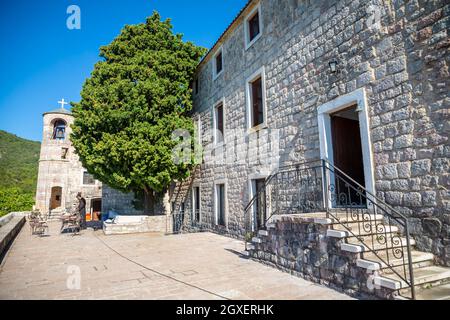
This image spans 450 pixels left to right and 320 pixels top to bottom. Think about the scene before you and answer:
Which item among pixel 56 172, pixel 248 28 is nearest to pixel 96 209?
pixel 56 172

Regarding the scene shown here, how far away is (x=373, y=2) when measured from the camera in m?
5.09

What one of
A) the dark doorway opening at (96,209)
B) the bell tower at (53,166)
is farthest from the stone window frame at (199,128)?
the dark doorway opening at (96,209)

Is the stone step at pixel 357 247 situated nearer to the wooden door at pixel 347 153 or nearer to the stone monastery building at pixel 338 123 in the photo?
the stone monastery building at pixel 338 123

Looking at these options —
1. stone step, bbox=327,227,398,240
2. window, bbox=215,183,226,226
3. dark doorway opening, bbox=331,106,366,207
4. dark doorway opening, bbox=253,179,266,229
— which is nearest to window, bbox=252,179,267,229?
dark doorway opening, bbox=253,179,266,229

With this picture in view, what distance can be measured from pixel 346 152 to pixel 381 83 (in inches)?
66.6

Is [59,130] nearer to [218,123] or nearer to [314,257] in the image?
[218,123]

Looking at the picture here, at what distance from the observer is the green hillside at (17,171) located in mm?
22734

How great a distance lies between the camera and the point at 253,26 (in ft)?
29.7

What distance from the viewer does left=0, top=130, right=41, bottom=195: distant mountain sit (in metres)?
30.9

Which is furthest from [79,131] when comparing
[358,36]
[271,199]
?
[358,36]

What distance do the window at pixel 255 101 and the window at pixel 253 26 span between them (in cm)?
118

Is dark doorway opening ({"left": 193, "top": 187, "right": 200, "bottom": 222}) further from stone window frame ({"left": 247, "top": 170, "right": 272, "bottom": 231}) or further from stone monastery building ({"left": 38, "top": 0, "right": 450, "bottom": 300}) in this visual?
stone window frame ({"left": 247, "top": 170, "right": 272, "bottom": 231})
